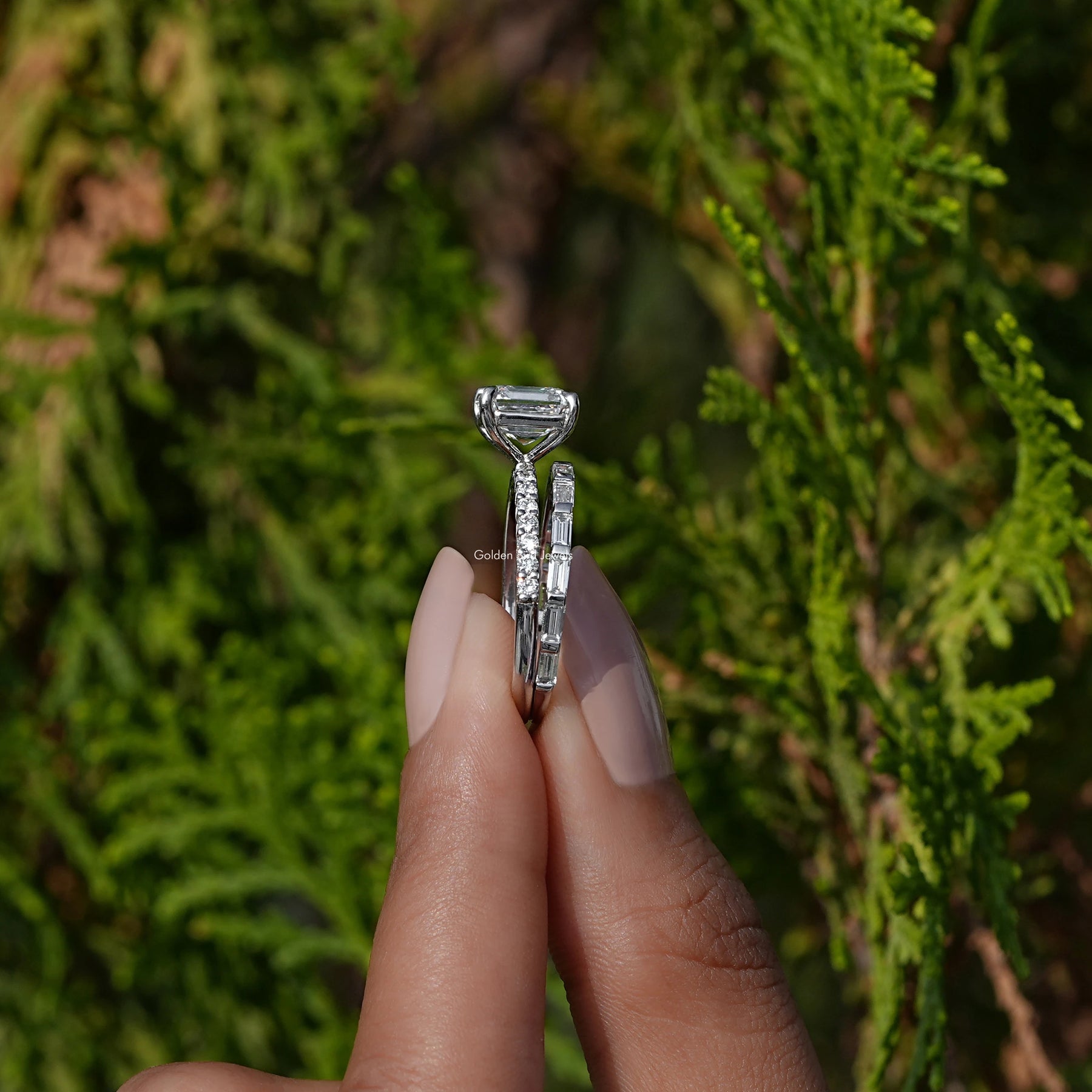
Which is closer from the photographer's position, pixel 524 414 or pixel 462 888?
pixel 462 888

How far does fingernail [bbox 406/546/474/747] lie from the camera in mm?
1153

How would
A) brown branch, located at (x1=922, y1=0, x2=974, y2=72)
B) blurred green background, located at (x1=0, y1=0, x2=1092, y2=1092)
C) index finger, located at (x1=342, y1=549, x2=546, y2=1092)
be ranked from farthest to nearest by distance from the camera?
brown branch, located at (x1=922, y1=0, x2=974, y2=72)
blurred green background, located at (x1=0, y1=0, x2=1092, y2=1092)
index finger, located at (x1=342, y1=549, x2=546, y2=1092)

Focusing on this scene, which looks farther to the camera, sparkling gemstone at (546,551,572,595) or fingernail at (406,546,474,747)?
fingernail at (406,546,474,747)

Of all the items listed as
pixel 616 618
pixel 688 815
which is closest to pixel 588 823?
pixel 688 815

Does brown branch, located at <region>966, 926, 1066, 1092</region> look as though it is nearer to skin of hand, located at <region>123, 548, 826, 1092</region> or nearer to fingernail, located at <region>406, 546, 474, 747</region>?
skin of hand, located at <region>123, 548, 826, 1092</region>

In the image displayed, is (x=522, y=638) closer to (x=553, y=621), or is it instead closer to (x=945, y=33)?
(x=553, y=621)

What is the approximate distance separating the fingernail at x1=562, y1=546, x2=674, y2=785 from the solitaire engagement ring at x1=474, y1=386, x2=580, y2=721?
0.05m

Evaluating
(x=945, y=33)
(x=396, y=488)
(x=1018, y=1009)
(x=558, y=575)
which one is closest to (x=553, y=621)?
(x=558, y=575)

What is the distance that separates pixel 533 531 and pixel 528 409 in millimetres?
166

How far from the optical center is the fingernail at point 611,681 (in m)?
1.12

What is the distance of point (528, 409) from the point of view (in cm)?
119

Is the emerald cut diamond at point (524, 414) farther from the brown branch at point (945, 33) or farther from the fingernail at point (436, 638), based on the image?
the brown branch at point (945, 33)

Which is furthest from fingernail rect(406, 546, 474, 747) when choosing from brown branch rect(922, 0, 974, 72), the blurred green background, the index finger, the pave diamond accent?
brown branch rect(922, 0, 974, 72)

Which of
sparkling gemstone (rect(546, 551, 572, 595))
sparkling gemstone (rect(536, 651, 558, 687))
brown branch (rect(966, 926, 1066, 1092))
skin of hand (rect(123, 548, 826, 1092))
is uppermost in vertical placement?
sparkling gemstone (rect(546, 551, 572, 595))
